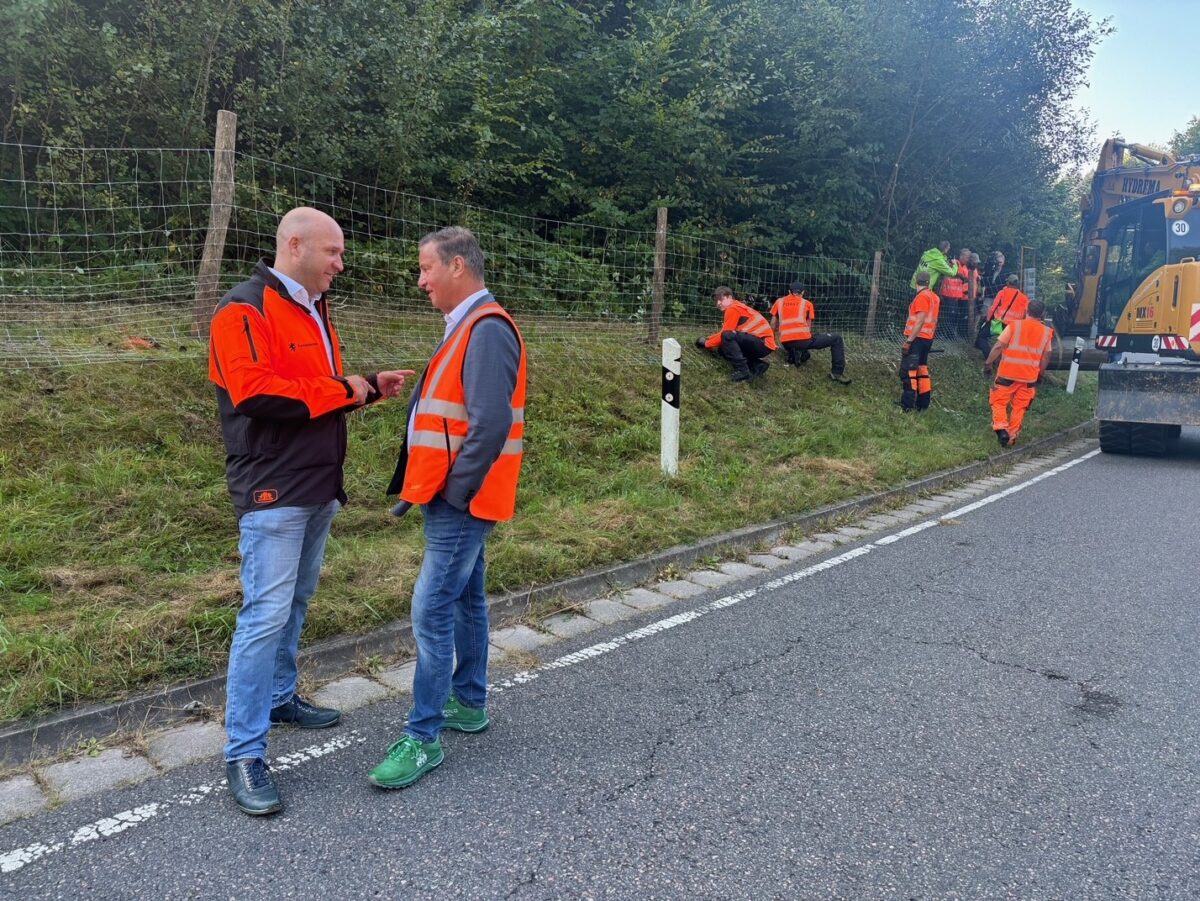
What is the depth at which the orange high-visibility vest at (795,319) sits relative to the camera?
12336 millimetres

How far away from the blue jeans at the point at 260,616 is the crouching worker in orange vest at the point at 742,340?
8.65 m

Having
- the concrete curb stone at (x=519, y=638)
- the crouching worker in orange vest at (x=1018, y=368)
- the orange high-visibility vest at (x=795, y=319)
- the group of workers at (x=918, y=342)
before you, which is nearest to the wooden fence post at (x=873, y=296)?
Result: the group of workers at (x=918, y=342)

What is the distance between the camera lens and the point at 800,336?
12.3 metres

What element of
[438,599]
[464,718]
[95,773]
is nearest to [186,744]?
[95,773]

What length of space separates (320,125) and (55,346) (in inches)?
171

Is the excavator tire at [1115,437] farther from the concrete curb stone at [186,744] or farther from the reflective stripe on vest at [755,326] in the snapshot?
the concrete curb stone at [186,744]

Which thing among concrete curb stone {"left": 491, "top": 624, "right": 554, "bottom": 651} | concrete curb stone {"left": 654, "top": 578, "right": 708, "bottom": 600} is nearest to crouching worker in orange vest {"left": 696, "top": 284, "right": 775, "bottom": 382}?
concrete curb stone {"left": 654, "top": 578, "right": 708, "bottom": 600}

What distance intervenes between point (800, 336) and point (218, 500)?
29.6 feet

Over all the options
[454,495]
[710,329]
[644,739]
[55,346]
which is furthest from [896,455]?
[55,346]

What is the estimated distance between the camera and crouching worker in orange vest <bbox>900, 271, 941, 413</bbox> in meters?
12.3

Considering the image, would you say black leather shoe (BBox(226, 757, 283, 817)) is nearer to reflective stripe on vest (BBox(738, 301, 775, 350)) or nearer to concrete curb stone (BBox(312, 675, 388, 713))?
concrete curb stone (BBox(312, 675, 388, 713))

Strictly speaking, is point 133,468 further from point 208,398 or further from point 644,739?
point 644,739

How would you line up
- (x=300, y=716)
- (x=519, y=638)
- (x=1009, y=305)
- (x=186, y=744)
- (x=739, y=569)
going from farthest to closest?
(x=1009, y=305) → (x=739, y=569) → (x=519, y=638) → (x=300, y=716) → (x=186, y=744)

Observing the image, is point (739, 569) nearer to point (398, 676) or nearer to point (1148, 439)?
point (398, 676)
